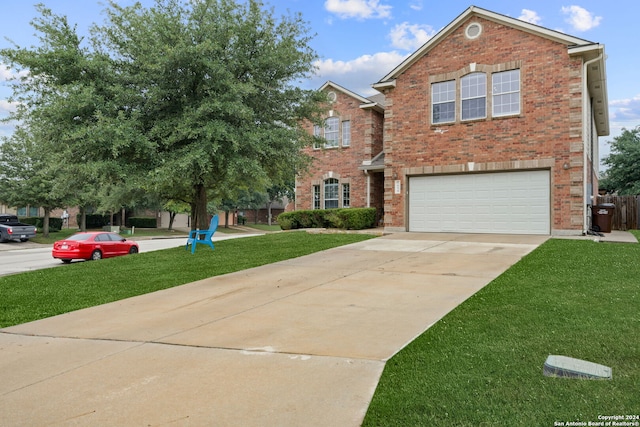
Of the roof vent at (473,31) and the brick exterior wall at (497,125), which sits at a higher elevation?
the roof vent at (473,31)

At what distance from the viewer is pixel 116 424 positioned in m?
3.51

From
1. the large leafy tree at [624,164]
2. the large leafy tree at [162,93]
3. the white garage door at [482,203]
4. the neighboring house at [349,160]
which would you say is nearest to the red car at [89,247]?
the large leafy tree at [162,93]

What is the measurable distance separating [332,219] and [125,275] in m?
11.8

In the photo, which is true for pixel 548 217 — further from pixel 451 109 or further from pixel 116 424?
pixel 116 424

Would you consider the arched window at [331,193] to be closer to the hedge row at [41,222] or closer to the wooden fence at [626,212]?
the wooden fence at [626,212]

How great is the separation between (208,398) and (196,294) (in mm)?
4750

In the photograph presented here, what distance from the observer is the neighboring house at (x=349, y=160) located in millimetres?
23500

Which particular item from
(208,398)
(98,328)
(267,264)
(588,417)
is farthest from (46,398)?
(267,264)

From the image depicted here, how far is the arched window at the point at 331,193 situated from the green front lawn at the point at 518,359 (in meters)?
16.8

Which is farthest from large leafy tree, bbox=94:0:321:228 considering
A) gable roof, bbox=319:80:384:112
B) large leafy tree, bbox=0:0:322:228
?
gable roof, bbox=319:80:384:112

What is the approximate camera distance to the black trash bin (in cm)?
1731

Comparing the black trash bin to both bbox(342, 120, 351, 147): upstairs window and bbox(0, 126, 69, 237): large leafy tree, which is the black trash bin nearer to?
bbox(342, 120, 351, 147): upstairs window

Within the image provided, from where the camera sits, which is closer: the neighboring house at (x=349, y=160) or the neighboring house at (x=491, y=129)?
the neighboring house at (x=491, y=129)

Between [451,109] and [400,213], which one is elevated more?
[451,109]
